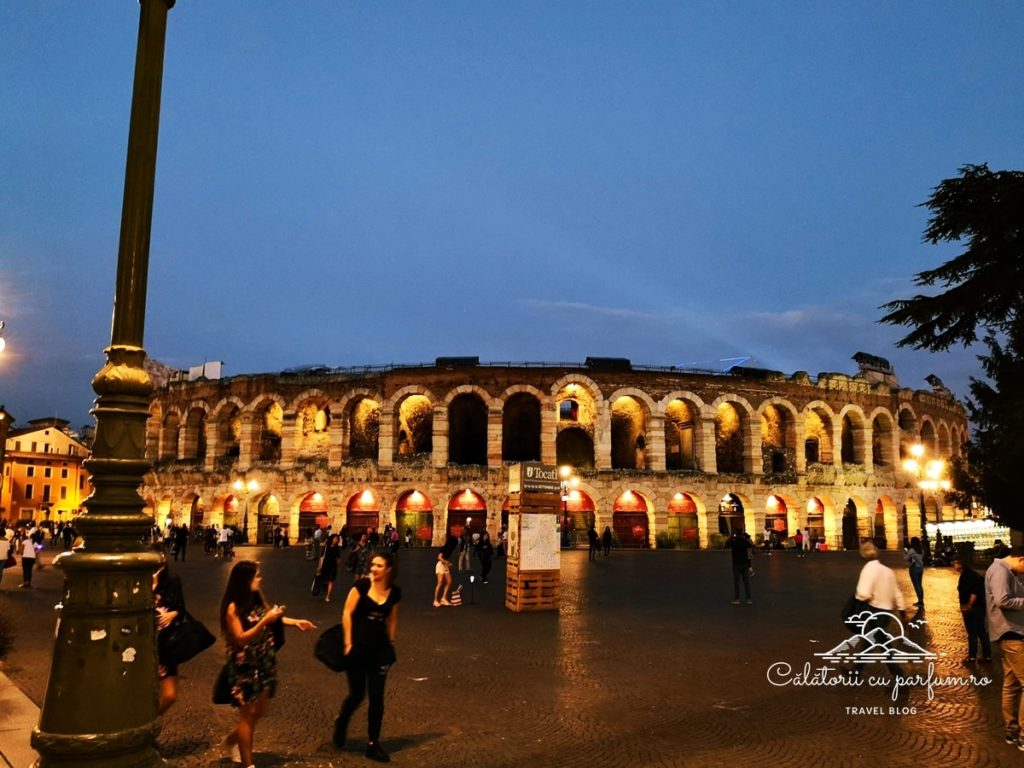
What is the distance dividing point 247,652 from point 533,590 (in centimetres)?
897

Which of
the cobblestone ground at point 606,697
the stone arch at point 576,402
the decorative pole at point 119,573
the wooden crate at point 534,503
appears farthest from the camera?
the stone arch at point 576,402

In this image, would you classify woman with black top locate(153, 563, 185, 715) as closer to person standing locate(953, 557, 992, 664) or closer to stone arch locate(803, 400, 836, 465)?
person standing locate(953, 557, 992, 664)

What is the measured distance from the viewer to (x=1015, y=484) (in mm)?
22094

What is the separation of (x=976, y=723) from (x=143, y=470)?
23.7 ft

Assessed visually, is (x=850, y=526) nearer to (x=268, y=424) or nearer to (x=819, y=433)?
(x=819, y=433)

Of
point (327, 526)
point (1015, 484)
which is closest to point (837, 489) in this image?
point (1015, 484)

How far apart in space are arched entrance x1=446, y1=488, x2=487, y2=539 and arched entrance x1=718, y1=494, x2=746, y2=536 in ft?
43.0

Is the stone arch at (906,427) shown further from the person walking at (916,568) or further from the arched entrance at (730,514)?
the person walking at (916,568)

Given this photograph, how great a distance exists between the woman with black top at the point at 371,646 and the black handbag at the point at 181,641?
107 cm

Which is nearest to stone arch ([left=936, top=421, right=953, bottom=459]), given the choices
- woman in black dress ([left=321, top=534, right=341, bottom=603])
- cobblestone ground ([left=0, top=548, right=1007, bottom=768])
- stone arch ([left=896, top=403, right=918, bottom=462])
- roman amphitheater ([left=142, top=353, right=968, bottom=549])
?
roman amphitheater ([left=142, top=353, right=968, bottom=549])

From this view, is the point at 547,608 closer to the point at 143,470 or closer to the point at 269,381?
the point at 143,470

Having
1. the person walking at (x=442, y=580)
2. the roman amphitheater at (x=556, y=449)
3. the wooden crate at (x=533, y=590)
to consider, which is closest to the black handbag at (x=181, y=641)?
the wooden crate at (x=533, y=590)

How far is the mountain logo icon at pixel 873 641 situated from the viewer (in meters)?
7.58

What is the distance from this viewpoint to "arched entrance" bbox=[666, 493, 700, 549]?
3672 centimetres
